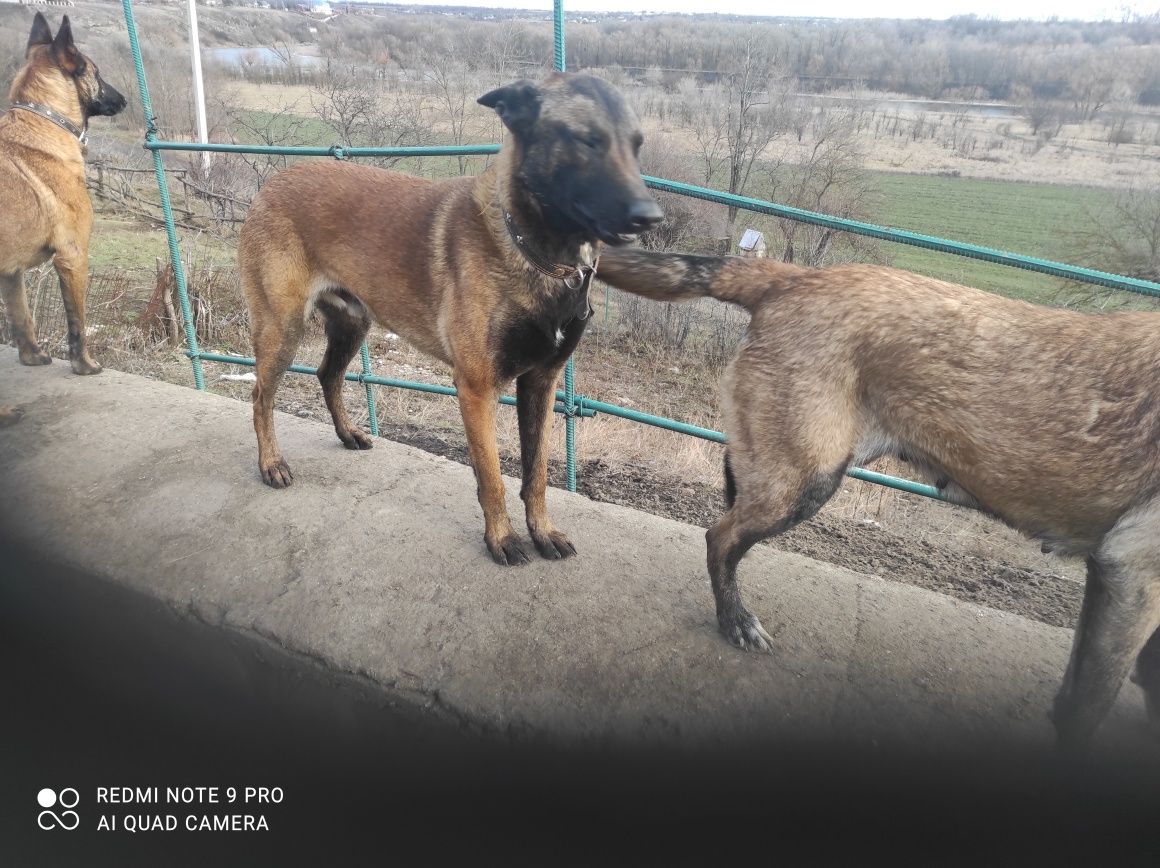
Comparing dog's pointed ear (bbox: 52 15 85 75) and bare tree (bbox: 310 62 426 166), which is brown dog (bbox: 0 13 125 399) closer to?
dog's pointed ear (bbox: 52 15 85 75)

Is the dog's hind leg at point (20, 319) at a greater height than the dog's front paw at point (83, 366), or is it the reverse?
the dog's hind leg at point (20, 319)

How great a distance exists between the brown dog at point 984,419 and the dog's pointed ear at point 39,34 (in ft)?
18.3

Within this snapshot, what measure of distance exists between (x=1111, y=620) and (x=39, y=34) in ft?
22.8

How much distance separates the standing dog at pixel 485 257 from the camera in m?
2.50

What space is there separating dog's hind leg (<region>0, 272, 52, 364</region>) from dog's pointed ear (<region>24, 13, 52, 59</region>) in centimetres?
158

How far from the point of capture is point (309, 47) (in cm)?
1188

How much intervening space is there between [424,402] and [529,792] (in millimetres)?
5733

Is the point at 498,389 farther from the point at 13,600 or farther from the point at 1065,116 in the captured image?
the point at 1065,116

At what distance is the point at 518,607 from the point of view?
278 centimetres

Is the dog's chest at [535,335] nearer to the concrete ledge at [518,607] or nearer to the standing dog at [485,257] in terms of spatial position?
the standing dog at [485,257]

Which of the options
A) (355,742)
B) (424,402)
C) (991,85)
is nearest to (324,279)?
(355,742)

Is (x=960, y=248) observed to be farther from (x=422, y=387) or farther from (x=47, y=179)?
(x=47, y=179)

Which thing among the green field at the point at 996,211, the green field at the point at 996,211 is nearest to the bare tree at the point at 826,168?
the green field at the point at 996,211

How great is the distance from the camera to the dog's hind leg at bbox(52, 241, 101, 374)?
4926 mm
